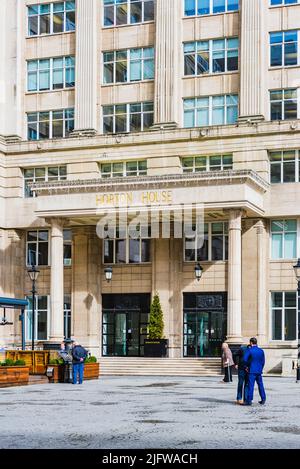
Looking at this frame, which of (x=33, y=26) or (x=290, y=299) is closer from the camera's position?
(x=290, y=299)

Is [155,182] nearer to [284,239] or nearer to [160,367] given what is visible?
[284,239]

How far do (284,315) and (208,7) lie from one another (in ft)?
54.7

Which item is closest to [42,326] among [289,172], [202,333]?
[202,333]

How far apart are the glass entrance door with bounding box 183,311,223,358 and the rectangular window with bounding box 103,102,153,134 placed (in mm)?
10425

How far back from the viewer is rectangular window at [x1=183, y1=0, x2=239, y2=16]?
47.6m

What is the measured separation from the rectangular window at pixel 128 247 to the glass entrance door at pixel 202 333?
400 centimetres

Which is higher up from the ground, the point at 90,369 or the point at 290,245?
the point at 290,245

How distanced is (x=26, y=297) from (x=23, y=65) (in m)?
13.1

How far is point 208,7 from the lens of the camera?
48156mm

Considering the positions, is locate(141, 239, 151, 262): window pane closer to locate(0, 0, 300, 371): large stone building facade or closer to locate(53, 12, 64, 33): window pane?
locate(0, 0, 300, 371): large stone building facade

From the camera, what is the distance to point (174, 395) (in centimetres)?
2756

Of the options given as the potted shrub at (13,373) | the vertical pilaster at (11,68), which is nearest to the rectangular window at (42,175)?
the vertical pilaster at (11,68)

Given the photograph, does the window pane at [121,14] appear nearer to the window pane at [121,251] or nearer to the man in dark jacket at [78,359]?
the window pane at [121,251]

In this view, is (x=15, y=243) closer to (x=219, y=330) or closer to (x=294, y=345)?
(x=219, y=330)
